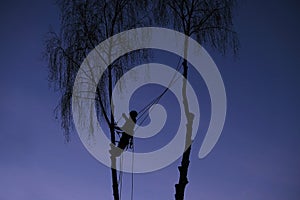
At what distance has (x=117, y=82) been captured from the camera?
571 centimetres

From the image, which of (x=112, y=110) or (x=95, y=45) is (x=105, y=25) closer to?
(x=95, y=45)

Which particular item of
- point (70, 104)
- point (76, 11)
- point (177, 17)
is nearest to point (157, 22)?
point (177, 17)

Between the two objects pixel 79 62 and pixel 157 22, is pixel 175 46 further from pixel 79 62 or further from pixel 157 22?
pixel 79 62

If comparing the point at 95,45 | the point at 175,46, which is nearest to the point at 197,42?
the point at 175,46

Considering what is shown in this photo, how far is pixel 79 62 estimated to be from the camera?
5.69m

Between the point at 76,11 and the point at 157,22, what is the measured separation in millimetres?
1022

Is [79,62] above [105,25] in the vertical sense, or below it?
below

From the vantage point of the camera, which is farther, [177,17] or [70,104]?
[177,17]

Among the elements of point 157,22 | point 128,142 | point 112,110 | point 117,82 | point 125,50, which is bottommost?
point 128,142

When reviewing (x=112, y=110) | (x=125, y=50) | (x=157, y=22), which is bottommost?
(x=112, y=110)

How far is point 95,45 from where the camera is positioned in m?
5.80

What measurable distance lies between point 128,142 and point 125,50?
3.75 ft

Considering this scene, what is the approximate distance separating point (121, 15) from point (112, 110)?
1208mm

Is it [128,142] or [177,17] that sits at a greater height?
[177,17]
